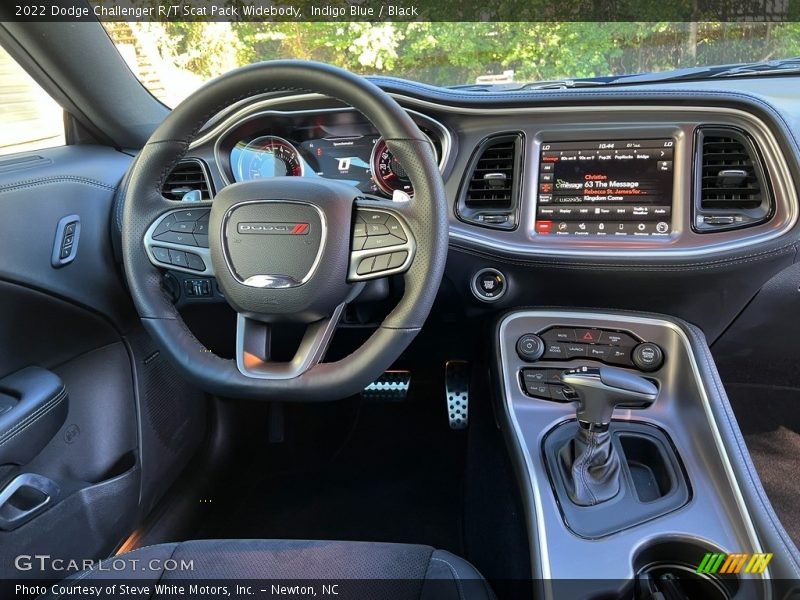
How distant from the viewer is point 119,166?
1839 millimetres

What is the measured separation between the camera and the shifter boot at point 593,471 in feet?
4.43

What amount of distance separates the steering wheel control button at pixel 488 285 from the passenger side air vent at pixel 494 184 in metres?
0.13

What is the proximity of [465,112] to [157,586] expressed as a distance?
128cm

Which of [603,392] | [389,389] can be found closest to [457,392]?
[389,389]

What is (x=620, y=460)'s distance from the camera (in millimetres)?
1419

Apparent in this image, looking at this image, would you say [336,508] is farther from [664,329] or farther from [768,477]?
[768,477]

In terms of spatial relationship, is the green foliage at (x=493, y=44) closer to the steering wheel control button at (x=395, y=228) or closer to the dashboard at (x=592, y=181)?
the dashboard at (x=592, y=181)

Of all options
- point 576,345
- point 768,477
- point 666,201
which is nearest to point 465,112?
point 666,201

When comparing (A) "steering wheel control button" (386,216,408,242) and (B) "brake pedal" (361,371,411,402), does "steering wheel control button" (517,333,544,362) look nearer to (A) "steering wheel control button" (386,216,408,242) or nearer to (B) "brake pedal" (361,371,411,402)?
(B) "brake pedal" (361,371,411,402)

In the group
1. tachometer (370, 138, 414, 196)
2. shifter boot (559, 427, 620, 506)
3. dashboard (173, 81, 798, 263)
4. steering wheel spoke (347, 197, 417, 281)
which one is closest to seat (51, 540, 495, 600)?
shifter boot (559, 427, 620, 506)

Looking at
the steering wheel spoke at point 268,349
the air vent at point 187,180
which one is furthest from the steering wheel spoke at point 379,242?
the air vent at point 187,180

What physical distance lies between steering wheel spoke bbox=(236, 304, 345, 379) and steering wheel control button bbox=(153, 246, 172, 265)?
0.20 m

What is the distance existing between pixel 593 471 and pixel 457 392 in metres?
0.71

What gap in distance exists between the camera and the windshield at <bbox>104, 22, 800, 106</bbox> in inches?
63.2
